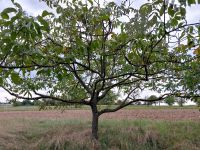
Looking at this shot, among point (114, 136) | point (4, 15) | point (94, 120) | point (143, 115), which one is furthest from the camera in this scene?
point (143, 115)

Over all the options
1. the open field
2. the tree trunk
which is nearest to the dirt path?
the open field

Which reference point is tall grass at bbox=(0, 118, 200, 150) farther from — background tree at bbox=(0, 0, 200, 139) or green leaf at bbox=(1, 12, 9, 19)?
green leaf at bbox=(1, 12, 9, 19)

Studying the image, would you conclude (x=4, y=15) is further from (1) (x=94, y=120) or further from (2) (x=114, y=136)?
(2) (x=114, y=136)

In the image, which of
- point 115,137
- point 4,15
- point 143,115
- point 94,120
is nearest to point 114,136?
point 115,137

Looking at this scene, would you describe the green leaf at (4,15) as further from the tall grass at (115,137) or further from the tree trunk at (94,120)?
the tall grass at (115,137)

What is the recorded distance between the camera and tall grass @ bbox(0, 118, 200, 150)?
992 cm

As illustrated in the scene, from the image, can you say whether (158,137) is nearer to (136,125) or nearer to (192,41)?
(136,125)

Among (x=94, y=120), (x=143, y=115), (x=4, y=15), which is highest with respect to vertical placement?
(x=4, y=15)

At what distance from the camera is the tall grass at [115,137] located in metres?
9.92

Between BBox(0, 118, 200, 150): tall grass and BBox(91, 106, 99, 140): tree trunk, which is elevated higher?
BBox(91, 106, 99, 140): tree trunk

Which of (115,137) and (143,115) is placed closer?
(115,137)

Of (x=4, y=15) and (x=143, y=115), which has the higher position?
(x=4, y=15)

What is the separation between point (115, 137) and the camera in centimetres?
1045

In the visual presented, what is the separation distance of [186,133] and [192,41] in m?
8.48
